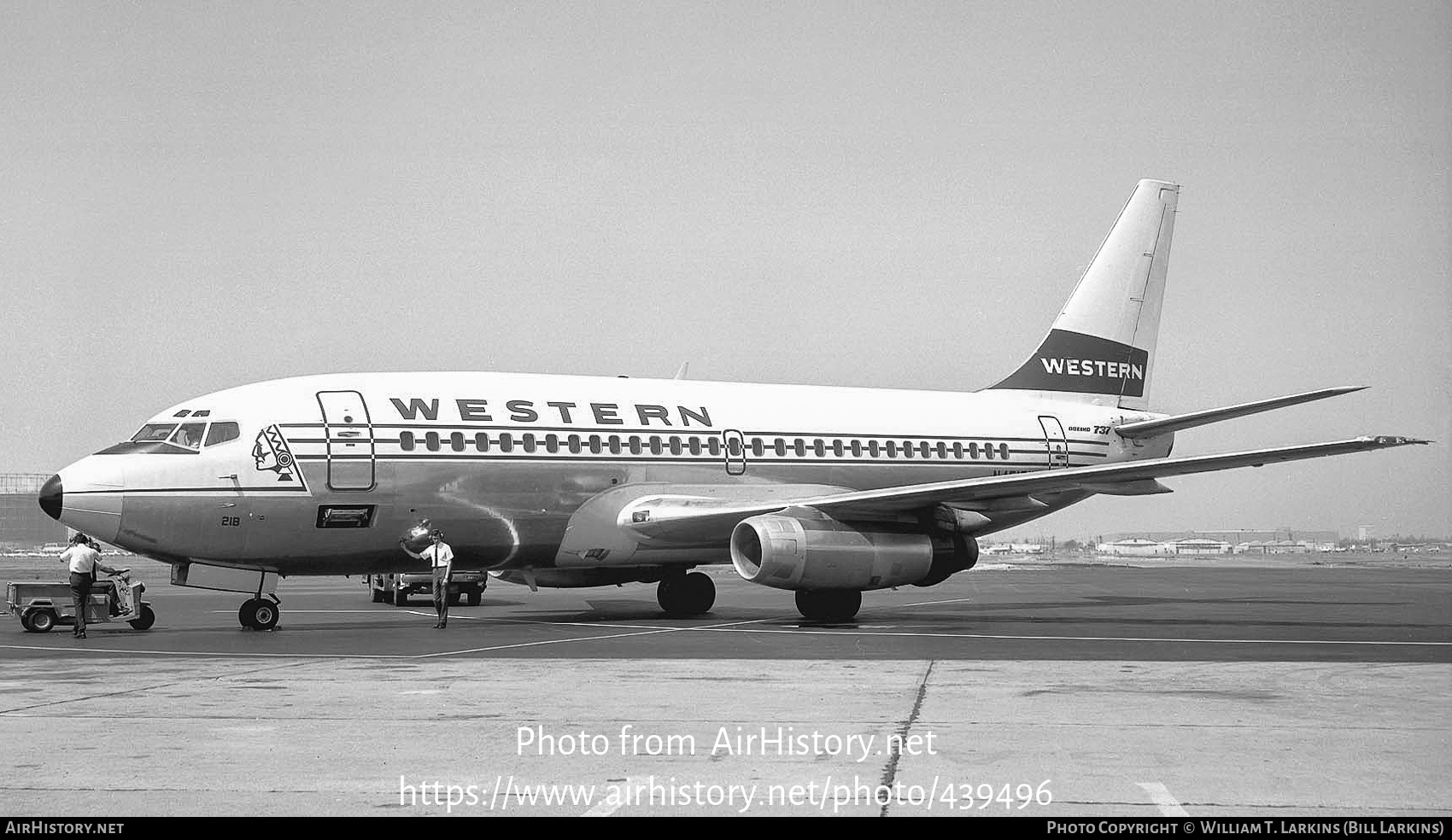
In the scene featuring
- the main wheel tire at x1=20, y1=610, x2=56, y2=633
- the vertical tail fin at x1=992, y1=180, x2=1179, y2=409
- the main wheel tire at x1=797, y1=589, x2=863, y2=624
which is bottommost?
the main wheel tire at x1=20, y1=610, x2=56, y2=633

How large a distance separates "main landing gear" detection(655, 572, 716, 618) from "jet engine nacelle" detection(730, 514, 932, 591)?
11.0 feet

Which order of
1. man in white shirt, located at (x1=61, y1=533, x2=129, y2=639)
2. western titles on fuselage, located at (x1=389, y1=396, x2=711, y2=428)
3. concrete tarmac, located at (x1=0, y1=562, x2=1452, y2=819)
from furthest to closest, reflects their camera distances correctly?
western titles on fuselage, located at (x1=389, y1=396, x2=711, y2=428), man in white shirt, located at (x1=61, y1=533, x2=129, y2=639), concrete tarmac, located at (x1=0, y1=562, x2=1452, y2=819)

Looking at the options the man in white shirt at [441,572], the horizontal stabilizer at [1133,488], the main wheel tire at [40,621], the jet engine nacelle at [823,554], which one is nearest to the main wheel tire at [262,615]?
the man in white shirt at [441,572]

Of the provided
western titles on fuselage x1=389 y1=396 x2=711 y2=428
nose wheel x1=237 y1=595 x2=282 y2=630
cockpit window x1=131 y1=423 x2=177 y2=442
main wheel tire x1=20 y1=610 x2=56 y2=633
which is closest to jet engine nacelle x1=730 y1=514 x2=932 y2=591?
western titles on fuselage x1=389 y1=396 x2=711 y2=428

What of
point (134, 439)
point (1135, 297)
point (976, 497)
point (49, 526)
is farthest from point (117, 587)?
point (49, 526)

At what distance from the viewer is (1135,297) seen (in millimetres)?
31672

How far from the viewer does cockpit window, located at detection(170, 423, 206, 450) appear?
2069 cm

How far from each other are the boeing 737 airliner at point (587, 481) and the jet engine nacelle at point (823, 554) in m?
0.03

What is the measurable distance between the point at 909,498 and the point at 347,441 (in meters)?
8.67

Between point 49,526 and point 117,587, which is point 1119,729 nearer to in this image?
point 117,587

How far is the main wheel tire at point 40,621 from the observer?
20.8m

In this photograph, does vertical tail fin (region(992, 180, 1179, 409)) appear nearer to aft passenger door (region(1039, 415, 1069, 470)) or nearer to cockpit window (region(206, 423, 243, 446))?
aft passenger door (region(1039, 415, 1069, 470))

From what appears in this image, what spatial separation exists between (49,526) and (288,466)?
159 m

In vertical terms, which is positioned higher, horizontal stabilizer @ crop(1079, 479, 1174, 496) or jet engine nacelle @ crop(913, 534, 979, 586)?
horizontal stabilizer @ crop(1079, 479, 1174, 496)
